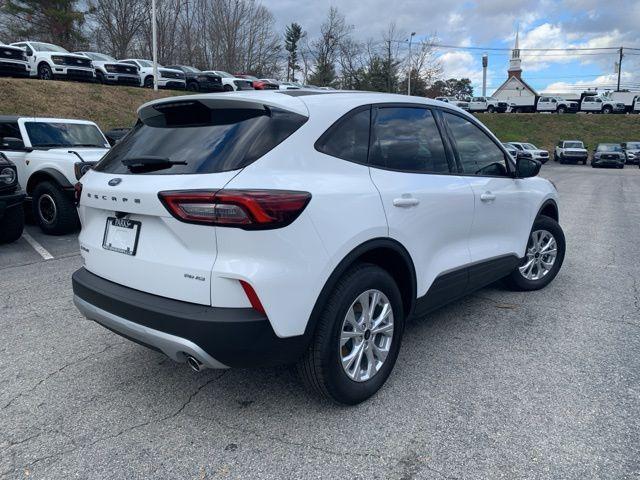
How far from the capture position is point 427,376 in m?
3.29

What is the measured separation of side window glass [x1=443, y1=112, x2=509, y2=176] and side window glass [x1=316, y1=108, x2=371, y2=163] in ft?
3.49

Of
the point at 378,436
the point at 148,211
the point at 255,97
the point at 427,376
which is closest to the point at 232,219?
the point at 148,211

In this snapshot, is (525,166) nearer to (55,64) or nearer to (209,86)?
(55,64)

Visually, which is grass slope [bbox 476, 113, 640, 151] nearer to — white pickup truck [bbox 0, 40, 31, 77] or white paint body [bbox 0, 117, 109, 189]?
white pickup truck [bbox 0, 40, 31, 77]

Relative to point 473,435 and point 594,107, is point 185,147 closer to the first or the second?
point 473,435

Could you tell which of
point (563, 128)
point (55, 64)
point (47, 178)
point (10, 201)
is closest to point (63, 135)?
point (47, 178)

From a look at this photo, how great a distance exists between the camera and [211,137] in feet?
8.66

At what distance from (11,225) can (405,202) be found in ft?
20.2

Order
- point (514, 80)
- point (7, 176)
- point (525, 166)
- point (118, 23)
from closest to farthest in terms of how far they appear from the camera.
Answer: point (525, 166) → point (7, 176) → point (118, 23) → point (514, 80)

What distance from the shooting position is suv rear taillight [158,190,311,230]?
2.33m

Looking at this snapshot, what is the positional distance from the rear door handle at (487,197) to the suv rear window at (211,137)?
1847 millimetres

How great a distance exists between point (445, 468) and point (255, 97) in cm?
210

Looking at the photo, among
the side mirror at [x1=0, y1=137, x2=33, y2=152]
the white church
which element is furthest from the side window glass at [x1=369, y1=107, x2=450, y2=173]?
the white church

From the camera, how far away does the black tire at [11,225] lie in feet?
22.5
